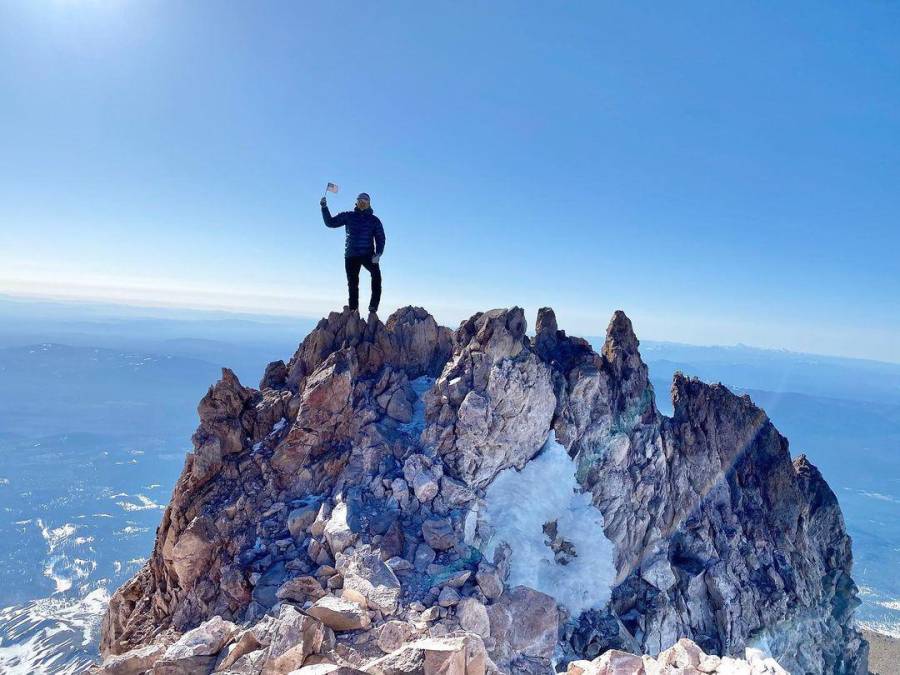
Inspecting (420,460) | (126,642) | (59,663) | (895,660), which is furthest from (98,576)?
(895,660)

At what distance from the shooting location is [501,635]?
40.7 ft

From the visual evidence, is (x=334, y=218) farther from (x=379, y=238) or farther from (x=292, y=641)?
(x=292, y=641)

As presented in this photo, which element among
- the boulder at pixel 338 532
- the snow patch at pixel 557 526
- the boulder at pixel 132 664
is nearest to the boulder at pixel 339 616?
the boulder at pixel 338 532

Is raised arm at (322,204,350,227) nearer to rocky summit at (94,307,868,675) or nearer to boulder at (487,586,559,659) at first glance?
rocky summit at (94,307,868,675)

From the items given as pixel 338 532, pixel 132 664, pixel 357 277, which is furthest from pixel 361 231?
pixel 132 664

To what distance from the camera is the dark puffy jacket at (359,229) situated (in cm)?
1891

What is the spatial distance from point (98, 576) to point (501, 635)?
591 ft

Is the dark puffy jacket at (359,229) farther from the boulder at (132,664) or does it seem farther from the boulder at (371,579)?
the boulder at (132,664)

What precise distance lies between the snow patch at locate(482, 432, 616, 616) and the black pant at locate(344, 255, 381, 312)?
9.50 m

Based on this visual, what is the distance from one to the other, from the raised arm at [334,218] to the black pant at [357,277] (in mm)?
1505

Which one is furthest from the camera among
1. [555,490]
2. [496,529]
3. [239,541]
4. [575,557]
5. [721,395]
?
[721,395]

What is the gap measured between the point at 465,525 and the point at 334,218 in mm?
12969

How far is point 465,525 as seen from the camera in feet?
49.8

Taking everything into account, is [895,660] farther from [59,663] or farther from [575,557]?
[59,663]
